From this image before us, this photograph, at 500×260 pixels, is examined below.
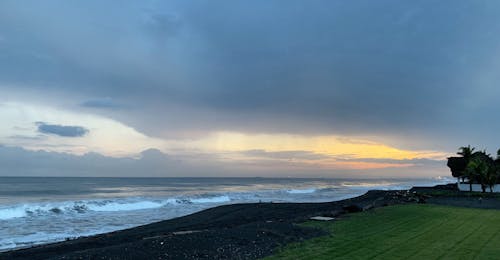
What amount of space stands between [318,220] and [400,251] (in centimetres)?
947

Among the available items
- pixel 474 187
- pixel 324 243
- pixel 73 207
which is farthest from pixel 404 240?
pixel 474 187

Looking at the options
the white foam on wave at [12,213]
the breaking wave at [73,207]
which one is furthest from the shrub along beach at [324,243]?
the breaking wave at [73,207]

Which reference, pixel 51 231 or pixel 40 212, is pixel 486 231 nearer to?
pixel 51 231

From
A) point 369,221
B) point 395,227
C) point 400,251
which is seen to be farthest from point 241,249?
point 369,221

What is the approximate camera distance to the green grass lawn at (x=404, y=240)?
13023 millimetres

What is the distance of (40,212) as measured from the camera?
39094 millimetres

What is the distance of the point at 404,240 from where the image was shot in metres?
15.6

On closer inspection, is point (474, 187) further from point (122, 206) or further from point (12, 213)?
point (12, 213)

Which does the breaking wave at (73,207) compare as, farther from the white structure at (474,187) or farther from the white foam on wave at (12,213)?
the white structure at (474,187)

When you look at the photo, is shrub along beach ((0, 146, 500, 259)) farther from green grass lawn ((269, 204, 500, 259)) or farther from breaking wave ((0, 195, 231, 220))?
breaking wave ((0, 195, 231, 220))

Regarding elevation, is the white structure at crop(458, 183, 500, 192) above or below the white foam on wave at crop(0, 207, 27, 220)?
above

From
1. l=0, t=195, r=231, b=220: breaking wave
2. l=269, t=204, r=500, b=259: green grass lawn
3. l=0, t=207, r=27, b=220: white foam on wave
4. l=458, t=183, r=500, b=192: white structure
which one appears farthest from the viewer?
l=458, t=183, r=500, b=192: white structure

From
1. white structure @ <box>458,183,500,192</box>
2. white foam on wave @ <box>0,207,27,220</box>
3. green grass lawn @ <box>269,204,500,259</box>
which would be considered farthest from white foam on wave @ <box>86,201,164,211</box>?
white structure @ <box>458,183,500,192</box>

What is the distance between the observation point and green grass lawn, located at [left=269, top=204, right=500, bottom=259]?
1302 centimetres
